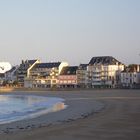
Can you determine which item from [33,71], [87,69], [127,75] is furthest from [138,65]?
[33,71]

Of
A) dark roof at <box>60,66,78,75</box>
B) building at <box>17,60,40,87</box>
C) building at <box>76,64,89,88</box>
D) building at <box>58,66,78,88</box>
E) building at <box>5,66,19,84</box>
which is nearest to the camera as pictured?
building at <box>76,64,89,88</box>

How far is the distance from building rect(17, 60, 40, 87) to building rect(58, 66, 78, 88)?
15.4 meters

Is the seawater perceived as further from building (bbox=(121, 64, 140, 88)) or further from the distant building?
building (bbox=(121, 64, 140, 88))

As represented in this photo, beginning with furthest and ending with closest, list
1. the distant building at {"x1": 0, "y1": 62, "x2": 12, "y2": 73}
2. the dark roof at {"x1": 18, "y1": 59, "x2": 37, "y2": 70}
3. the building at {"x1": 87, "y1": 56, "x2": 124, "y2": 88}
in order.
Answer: the dark roof at {"x1": 18, "y1": 59, "x2": 37, "y2": 70} → the building at {"x1": 87, "y1": 56, "x2": 124, "y2": 88} → the distant building at {"x1": 0, "y1": 62, "x2": 12, "y2": 73}

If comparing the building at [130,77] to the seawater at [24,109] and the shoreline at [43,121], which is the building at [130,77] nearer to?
the seawater at [24,109]

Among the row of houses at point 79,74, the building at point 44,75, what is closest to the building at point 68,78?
the row of houses at point 79,74

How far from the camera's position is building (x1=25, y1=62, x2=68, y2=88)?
5773 inches

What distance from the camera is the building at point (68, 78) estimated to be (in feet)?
465

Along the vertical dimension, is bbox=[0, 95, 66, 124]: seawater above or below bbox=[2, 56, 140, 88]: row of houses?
below

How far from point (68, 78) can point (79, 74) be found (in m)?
4.06

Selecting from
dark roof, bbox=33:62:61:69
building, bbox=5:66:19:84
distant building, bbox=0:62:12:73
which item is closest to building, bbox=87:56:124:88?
dark roof, bbox=33:62:61:69

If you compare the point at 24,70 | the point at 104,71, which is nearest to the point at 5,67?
the point at 104,71

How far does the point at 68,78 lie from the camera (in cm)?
14175

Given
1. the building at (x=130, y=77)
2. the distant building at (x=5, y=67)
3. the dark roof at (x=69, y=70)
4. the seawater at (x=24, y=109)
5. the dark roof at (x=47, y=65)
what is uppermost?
the dark roof at (x=47, y=65)
